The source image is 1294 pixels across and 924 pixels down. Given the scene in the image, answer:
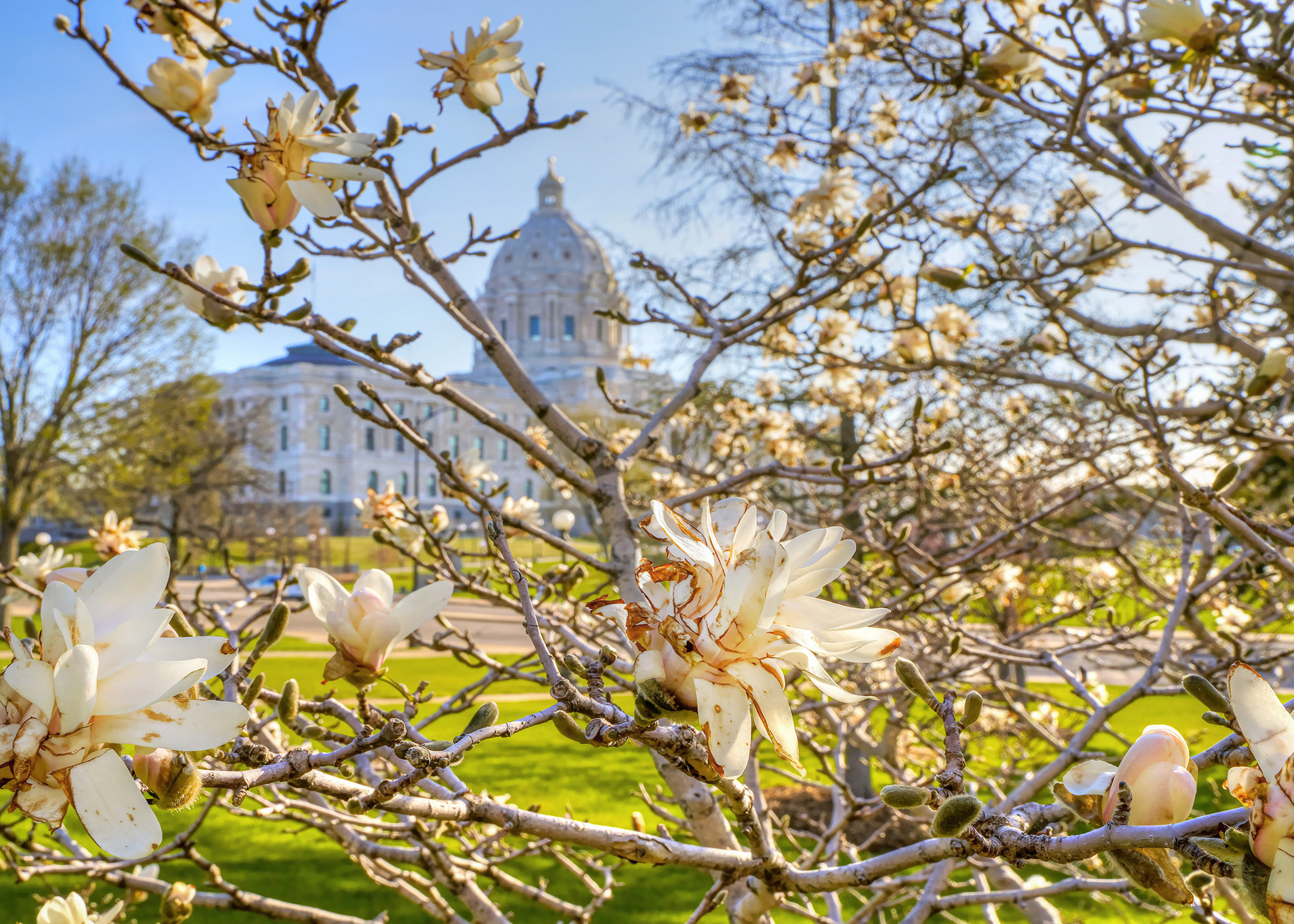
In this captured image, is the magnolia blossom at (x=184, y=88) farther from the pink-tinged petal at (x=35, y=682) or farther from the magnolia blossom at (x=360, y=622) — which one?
the pink-tinged petal at (x=35, y=682)

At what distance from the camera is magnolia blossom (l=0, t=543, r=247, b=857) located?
463 millimetres

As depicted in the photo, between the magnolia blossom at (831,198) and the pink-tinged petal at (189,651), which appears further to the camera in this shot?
the magnolia blossom at (831,198)

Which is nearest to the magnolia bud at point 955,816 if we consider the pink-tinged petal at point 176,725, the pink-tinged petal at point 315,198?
the pink-tinged petal at point 176,725

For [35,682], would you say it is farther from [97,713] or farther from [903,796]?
[903,796]

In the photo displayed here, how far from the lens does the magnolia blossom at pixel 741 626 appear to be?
0.52 meters

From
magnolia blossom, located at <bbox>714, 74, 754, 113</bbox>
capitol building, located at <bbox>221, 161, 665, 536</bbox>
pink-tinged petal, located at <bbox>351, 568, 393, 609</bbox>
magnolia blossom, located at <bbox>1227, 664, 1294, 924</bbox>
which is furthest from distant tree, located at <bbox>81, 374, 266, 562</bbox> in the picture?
capitol building, located at <bbox>221, 161, 665, 536</bbox>

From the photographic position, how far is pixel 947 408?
464 cm

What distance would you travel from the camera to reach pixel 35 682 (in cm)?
46

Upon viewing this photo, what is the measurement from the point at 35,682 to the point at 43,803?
0.07 meters

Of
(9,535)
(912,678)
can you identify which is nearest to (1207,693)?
(912,678)

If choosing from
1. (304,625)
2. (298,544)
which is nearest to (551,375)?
(298,544)

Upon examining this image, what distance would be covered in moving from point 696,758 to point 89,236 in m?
14.1

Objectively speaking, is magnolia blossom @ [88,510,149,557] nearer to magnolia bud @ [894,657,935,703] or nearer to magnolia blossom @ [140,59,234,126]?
magnolia blossom @ [140,59,234,126]

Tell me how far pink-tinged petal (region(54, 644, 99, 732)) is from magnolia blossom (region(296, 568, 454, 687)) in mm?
272
